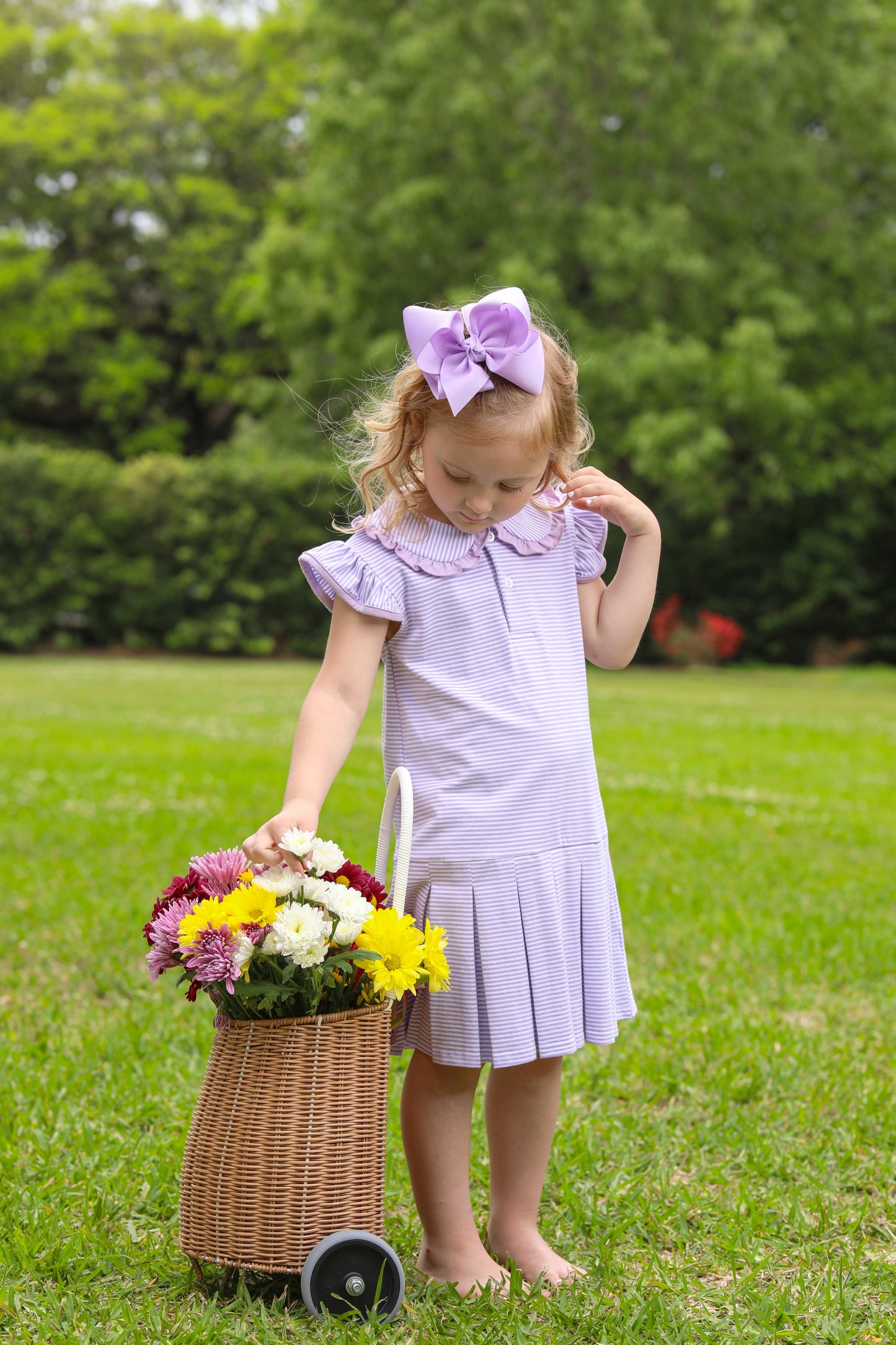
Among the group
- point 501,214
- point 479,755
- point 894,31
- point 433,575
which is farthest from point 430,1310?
point 894,31

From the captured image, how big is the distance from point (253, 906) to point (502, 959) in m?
0.40

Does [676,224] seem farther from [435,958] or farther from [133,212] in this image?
[133,212]

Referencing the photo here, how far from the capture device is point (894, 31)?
57.8 ft

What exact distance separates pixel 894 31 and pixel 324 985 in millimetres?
19148

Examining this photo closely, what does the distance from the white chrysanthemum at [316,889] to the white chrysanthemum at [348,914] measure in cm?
1

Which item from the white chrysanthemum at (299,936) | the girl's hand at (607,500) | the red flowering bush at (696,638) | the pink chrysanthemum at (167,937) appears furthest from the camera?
the red flowering bush at (696,638)

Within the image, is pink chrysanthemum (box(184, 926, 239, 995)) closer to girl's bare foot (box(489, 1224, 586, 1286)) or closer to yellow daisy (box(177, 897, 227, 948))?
yellow daisy (box(177, 897, 227, 948))

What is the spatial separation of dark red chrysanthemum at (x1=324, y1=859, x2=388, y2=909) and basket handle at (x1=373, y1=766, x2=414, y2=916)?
0.09ft

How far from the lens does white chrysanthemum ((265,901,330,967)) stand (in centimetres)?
184

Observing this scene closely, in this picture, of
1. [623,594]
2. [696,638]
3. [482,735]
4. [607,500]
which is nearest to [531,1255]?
[482,735]

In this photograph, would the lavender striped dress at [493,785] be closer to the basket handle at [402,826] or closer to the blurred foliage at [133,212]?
the basket handle at [402,826]

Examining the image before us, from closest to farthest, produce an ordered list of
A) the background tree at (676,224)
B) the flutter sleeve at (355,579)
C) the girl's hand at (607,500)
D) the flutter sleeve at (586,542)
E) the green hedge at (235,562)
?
the flutter sleeve at (355,579), the girl's hand at (607,500), the flutter sleeve at (586,542), the background tree at (676,224), the green hedge at (235,562)

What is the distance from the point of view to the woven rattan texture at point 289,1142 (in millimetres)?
1923

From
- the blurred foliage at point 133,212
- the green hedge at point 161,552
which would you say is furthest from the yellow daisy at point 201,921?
the blurred foliage at point 133,212
